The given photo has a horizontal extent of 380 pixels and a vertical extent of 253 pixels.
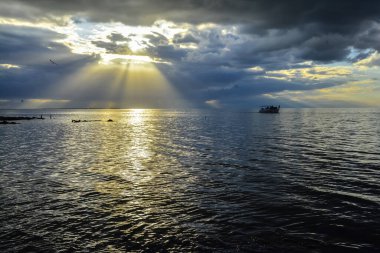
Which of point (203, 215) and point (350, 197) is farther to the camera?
point (350, 197)

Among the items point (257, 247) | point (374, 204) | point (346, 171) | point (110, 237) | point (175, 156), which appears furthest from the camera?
point (175, 156)

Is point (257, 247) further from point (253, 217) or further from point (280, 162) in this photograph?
point (280, 162)

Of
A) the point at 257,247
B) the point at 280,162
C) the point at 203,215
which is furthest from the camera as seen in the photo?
the point at 280,162

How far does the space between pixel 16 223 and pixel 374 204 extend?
940 inches

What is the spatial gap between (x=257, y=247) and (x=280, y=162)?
25.1 m

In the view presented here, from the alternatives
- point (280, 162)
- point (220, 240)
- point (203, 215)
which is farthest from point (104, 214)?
point (280, 162)

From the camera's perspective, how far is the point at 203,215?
19.7 metres

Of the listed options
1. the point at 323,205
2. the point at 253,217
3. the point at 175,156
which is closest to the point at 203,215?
the point at 253,217

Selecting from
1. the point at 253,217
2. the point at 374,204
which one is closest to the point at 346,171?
the point at 374,204

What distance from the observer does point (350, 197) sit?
23156 mm

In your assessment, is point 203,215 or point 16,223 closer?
point 16,223

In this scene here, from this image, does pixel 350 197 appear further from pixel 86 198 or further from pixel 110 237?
pixel 86 198

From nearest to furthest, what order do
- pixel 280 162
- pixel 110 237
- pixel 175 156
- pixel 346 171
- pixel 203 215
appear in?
pixel 110 237
pixel 203 215
pixel 346 171
pixel 280 162
pixel 175 156

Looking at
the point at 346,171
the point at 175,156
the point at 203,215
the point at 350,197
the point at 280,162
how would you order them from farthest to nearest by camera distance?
the point at 175,156
the point at 280,162
the point at 346,171
the point at 350,197
the point at 203,215
